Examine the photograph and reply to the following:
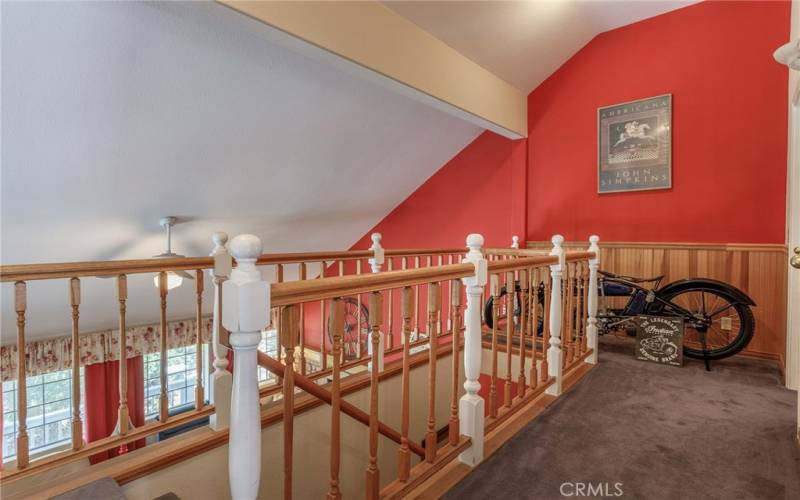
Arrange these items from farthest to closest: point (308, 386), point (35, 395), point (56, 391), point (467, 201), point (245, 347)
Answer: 1. point (56, 391)
2. point (35, 395)
3. point (467, 201)
4. point (308, 386)
5. point (245, 347)

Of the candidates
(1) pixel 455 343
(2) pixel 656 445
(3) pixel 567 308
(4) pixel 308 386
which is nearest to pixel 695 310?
(3) pixel 567 308

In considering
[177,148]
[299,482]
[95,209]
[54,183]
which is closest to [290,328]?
[299,482]

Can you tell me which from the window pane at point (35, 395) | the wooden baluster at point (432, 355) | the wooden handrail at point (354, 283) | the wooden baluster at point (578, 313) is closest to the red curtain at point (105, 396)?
the window pane at point (35, 395)

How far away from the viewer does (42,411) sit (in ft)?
18.0

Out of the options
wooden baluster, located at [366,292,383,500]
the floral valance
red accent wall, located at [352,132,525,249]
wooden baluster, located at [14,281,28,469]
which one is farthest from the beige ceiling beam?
the floral valance

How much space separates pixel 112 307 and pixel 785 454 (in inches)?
250

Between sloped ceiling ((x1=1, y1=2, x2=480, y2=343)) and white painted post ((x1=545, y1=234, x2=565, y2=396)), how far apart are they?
202 centimetres

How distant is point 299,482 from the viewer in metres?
2.43

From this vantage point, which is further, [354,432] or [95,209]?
[95,209]

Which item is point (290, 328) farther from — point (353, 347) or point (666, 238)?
point (353, 347)

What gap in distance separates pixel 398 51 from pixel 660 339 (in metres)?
2.86

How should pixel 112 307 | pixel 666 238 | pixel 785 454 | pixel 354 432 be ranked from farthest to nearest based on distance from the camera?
1. pixel 112 307
2. pixel 666 238
3. pixel 354 432
4. pixel 785 454

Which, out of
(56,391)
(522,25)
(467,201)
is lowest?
(56,391)

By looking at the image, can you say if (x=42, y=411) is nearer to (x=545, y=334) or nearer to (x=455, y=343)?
(x=455, y=343)
